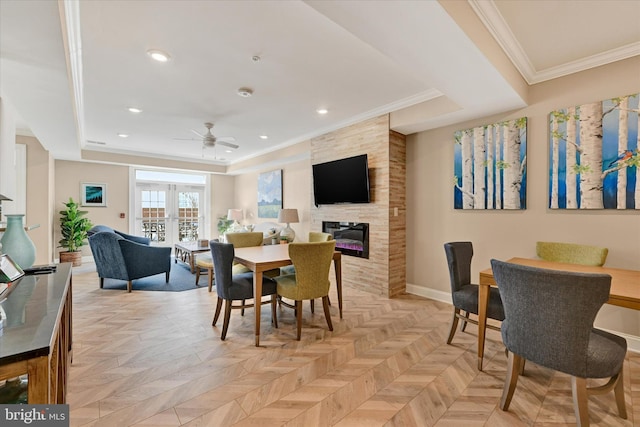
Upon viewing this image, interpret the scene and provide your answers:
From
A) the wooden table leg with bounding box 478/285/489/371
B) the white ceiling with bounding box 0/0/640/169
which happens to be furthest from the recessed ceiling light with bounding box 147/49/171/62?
the wooden table leg with bounding box 478/285/489/371

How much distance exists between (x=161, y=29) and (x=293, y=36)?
0.97 meters

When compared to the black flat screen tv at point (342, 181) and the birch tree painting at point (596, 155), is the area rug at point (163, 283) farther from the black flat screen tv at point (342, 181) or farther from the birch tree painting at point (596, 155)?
the birch tree painting at point (596, 155)

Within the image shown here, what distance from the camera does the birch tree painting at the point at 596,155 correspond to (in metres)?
2.42

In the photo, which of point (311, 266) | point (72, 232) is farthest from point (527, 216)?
point (72, 232)

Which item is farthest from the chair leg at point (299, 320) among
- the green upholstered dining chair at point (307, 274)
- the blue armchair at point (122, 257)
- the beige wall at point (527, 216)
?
the blue armchair at point (122, 257)

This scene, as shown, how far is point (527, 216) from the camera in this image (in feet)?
9.89

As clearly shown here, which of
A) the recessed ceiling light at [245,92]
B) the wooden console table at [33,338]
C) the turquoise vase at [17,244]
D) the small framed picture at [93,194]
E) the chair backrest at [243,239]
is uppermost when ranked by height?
the recessed ceiling light at [245,92]

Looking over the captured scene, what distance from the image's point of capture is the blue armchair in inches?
161

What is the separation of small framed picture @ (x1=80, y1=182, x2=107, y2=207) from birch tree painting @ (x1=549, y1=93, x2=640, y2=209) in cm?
824

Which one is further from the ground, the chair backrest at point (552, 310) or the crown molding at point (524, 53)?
the crown molding at point (524, 53)

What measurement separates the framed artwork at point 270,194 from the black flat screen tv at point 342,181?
1861 mm

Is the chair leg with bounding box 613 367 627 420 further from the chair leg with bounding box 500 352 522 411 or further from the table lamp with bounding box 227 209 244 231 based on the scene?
the table lamp with bounding box 227 209 244 231

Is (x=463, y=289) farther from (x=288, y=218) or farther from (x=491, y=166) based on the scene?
(x=288, y=218)

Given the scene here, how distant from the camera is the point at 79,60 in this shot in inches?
99.3
